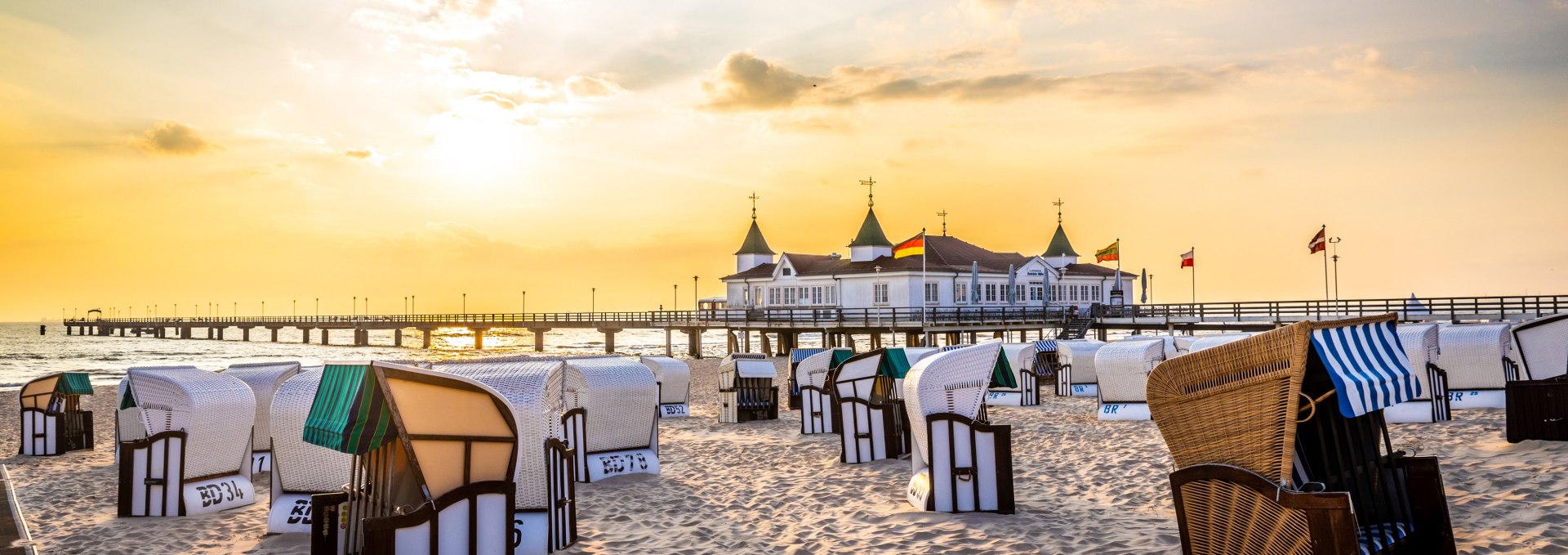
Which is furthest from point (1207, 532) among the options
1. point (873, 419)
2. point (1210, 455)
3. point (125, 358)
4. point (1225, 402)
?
point (125, 358)

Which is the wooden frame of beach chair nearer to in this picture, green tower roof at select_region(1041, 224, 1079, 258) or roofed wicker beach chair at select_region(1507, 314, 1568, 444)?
roofed wicker beach chair at select_region(1507, 314, 1568, 444)

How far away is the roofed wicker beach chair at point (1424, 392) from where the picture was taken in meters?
13.8

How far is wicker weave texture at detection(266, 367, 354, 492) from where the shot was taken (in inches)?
396

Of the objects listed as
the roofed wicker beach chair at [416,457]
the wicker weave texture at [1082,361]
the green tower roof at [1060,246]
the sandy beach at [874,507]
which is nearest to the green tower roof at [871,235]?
the green tower roof at [1060,246]

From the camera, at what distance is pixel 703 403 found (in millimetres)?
26344

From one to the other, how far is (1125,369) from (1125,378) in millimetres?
173

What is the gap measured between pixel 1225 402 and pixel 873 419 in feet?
27.3

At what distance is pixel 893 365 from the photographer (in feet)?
48.1

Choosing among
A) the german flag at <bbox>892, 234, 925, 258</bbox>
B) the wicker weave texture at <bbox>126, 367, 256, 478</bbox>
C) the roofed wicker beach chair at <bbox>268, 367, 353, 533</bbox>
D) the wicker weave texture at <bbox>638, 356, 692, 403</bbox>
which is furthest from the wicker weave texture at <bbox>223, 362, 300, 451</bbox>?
the german flag at <bbox>892, 234, 925, 258</bbox>

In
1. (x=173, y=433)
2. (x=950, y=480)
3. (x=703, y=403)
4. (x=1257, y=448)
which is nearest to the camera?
(x=1257, y=448)

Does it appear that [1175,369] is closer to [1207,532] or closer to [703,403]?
[1207,532]

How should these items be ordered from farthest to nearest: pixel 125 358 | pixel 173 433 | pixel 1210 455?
pixel 125 358 → pixel 173 433 → pixel 1210 455

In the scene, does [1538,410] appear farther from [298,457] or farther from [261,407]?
[261,407]

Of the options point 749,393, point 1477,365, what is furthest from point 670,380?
point 1477,365
